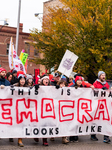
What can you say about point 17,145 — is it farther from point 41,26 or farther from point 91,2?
point 41,26

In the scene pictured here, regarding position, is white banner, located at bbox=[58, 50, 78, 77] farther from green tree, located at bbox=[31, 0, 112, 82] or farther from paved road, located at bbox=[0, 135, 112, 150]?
green tree, located at bbox=[31, 0, 112, 82]

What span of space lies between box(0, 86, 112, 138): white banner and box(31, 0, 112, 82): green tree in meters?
9.42

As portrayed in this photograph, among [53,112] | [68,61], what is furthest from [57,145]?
[68,61]

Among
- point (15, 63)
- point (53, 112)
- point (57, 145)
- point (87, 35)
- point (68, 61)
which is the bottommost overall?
point (57, 145)

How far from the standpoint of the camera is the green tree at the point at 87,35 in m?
17.3

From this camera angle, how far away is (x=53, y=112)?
7.21 meters

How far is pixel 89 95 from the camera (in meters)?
7.62

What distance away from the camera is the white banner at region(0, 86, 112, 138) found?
6.91 m

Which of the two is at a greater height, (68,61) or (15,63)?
(15,63)

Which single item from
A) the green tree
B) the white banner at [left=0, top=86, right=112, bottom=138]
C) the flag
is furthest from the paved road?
Answer: the green tree

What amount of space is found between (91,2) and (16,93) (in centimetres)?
1201

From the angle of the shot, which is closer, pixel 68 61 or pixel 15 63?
pixel 68 61

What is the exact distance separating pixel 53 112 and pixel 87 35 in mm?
10966

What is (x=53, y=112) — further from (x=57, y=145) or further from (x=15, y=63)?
(x=15, y=63)
